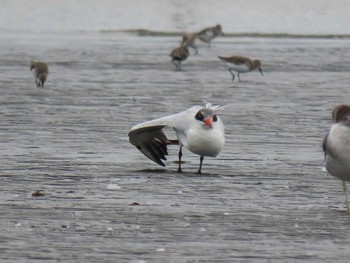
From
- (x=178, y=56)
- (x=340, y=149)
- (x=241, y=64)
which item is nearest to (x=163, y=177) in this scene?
(x=340, y=149)

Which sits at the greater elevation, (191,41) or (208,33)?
(191,41)

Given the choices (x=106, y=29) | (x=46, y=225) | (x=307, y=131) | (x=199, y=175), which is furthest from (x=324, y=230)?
(x=106, y=29)

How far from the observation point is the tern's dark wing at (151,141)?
14000 mm

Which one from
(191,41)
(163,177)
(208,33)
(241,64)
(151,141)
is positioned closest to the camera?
(163,177)

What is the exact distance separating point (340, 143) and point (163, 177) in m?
2.94

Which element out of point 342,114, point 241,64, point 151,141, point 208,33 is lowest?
point 208,33

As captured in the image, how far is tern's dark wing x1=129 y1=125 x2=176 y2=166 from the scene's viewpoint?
1400 centimetres

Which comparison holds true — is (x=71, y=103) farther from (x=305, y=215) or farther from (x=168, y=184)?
(x=305, y=215)

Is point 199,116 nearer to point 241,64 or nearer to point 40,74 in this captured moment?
point 40,74

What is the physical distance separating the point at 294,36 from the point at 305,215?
3514 centimetres

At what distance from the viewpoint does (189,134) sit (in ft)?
43.1

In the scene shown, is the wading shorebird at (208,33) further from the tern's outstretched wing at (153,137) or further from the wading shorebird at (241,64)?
the tern's outstretched wing at (153,137)

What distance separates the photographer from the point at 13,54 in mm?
34438

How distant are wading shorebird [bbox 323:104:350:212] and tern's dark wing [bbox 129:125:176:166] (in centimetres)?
366
